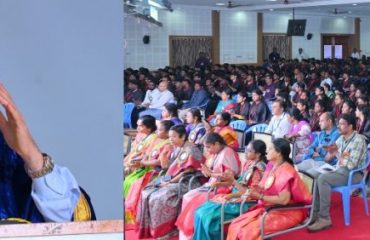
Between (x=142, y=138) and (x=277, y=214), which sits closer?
(x=142, y=138)

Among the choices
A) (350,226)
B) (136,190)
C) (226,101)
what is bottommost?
(350,226)

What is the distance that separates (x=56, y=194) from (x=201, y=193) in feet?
2.58

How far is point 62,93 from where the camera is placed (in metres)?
1.79

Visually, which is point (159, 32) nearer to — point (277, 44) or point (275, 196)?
point (277, 44)

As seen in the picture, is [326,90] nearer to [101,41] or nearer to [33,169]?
[101,41]

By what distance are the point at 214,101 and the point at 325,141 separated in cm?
55

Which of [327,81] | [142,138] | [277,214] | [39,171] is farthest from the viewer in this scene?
[327,81]

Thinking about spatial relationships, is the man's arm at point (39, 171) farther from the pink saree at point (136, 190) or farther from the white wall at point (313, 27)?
the white wall at point (313, 27)

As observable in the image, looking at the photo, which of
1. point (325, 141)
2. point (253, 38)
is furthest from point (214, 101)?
point (325, 141)

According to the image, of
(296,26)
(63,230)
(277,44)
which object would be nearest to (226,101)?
(277,44)

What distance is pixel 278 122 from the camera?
7.67ft

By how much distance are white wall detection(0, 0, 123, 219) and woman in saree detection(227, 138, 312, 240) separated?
2.02 ft

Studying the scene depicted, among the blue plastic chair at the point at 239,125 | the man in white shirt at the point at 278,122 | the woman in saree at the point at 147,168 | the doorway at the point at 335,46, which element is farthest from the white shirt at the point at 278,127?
the woman in saree at the point at 147,168

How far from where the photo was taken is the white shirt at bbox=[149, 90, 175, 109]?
2180 mm
